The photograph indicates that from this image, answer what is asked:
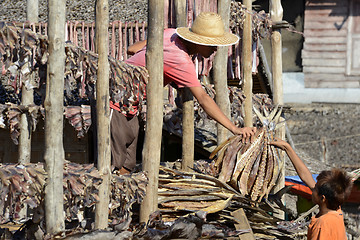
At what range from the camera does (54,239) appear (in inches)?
152

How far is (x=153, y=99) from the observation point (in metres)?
4.65

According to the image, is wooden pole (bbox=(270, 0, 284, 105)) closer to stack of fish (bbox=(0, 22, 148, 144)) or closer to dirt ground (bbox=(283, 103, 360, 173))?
stack of fish (bbox=(0, 22, 148, 144))

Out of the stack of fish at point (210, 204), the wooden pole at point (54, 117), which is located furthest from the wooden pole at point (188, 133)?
the wooden pole at point (54, 117)

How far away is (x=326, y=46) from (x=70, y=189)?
1291cm

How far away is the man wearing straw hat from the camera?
4977mm

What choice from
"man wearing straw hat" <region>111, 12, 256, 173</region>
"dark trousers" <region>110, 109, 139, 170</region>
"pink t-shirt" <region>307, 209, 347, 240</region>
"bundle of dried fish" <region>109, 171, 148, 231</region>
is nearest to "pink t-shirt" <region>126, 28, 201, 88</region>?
"man wearing straw hat" <region>111, 12, 256, 173</region>

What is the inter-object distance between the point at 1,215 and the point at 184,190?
167cm

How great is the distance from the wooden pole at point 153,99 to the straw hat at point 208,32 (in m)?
0.39

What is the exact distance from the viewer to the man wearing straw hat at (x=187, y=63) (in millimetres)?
4977

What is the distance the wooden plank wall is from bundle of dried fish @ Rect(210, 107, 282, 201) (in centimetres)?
1104

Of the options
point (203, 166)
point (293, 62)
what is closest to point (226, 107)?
point (203, 166)

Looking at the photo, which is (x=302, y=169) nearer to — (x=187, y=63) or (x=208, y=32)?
(x=187, y=63)

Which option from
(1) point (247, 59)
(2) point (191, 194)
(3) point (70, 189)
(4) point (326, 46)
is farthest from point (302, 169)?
(4) point (326, 46)

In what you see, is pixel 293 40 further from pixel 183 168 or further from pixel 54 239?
pixel 54 239
